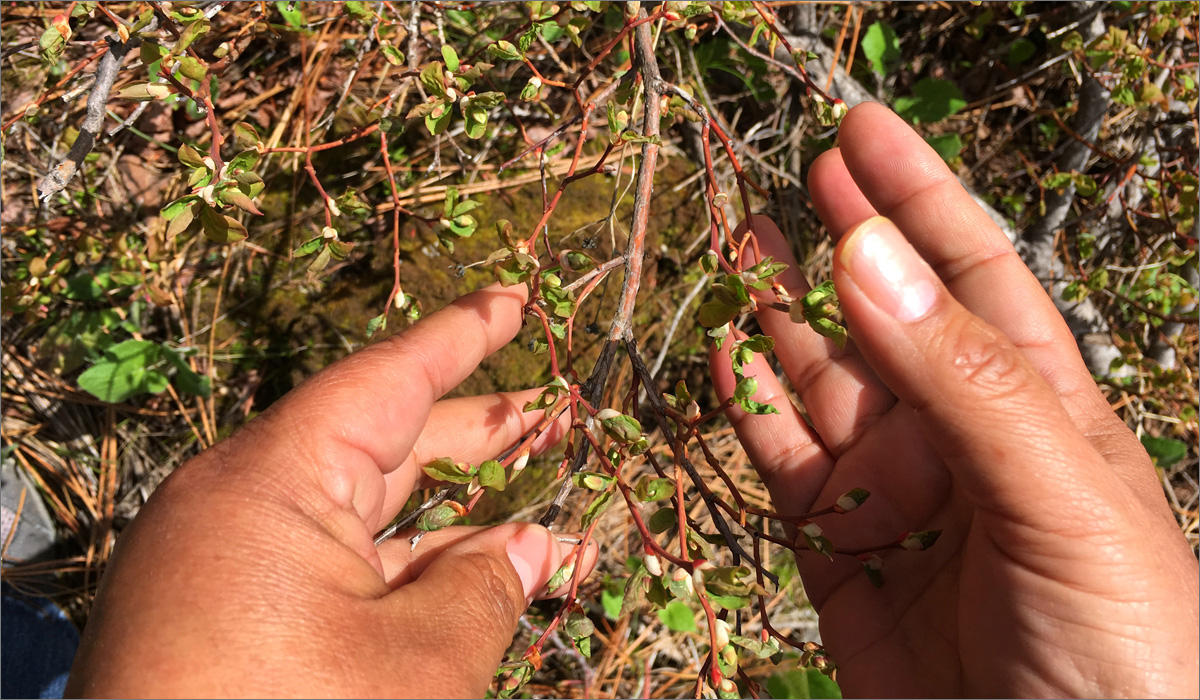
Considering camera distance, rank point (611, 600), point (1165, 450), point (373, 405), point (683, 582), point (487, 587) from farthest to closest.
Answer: point (1165, 450) < point (611, 600) < point (373, 405) < point (487, 587) < point (683, 582)

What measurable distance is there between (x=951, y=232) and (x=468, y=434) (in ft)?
4.73

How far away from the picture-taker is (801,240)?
120 inches

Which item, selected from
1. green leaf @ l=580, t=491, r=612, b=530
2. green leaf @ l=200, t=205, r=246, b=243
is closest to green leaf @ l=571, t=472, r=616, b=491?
green leaf @ l=580, t=491, r=612, b=530

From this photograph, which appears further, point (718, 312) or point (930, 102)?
point (930, 102)

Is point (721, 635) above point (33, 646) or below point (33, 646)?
above

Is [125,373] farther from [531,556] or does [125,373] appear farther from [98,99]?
[531,556]

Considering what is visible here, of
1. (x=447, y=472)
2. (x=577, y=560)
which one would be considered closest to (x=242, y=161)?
(x=447, y=472)

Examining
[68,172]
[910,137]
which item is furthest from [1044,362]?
[68,172]

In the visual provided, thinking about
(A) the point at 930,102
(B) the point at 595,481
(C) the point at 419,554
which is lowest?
(C) the point at 419,554

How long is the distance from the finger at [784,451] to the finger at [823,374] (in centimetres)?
5

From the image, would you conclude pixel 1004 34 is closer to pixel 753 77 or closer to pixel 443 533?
pixel 753 77

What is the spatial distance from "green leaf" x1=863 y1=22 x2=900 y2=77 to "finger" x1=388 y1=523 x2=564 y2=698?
2.38 m

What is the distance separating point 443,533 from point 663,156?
5.71 feet

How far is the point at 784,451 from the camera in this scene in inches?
82.4
